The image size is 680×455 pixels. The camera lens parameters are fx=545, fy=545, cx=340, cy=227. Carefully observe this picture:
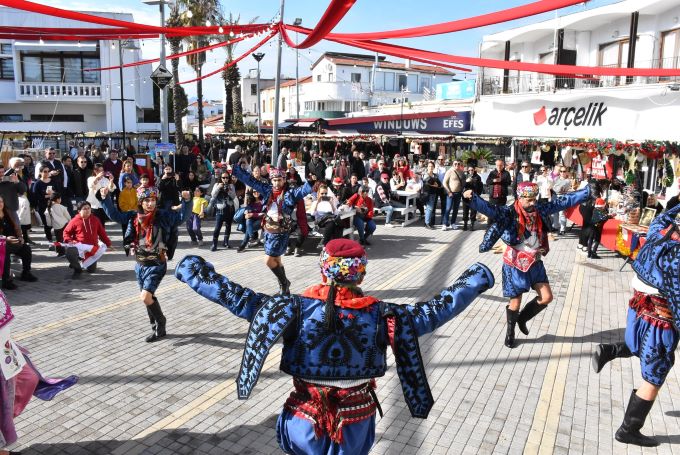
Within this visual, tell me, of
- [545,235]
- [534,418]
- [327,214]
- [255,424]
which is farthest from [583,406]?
[327,214]

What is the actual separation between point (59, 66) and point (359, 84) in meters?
26.3

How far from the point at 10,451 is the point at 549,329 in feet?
20.1

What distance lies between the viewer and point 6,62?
96.7ft

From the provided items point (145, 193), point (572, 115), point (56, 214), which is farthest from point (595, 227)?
point (56, 214)

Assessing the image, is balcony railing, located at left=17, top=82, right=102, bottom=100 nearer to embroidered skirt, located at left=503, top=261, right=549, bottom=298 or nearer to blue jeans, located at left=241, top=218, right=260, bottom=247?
blue jeans, located at left=241, top=218, right=260, bottom=247

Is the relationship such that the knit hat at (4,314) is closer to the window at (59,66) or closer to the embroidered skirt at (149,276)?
the embroidered skirt at (149,276)

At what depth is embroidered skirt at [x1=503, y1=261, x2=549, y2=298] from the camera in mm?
6422

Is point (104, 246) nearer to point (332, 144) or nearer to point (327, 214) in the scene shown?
point (327, 214)

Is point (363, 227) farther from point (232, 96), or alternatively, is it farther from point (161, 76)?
point (232, 96)

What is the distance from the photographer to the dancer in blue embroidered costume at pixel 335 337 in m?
2.86

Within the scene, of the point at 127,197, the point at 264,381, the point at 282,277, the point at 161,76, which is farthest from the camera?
the point at 161,76

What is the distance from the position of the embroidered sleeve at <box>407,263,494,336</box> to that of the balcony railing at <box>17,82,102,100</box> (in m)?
31.3

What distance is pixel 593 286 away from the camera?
9445 mm

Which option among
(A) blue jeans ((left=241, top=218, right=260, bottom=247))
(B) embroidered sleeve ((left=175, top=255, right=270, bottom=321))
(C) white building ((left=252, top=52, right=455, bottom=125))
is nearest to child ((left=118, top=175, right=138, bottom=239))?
(A) blue jeans ((left=241, top=218, right=260, bottom=247))
